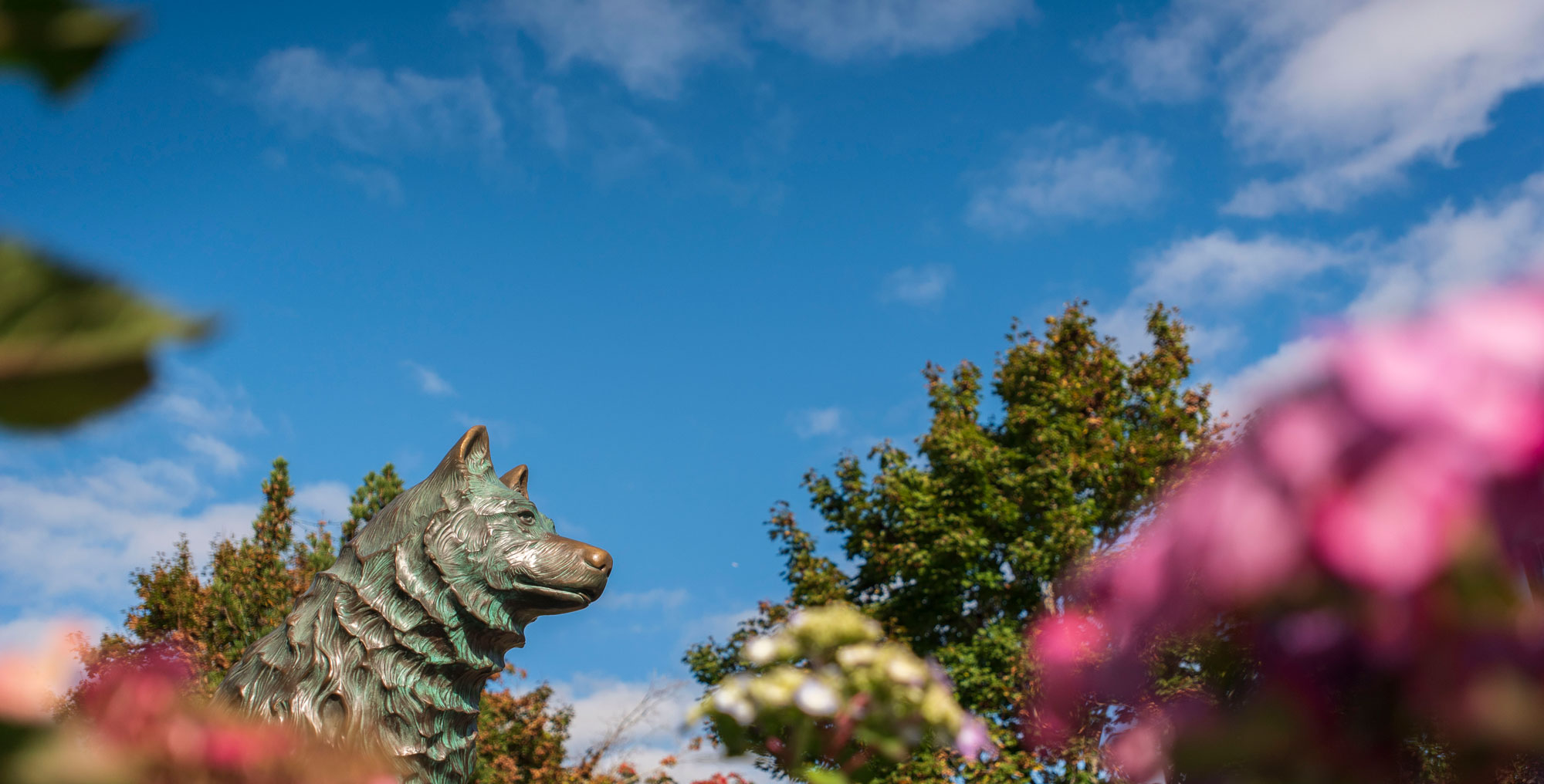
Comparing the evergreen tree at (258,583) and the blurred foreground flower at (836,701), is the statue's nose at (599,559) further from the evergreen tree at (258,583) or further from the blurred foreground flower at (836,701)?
the evergreen tree at (258,583)

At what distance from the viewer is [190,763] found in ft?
2.98

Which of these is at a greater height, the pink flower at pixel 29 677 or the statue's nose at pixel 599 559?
the statue's nose at pixel 599 559

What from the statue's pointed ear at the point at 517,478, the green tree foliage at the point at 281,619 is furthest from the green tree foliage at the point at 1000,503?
the statue's pointed ear at the point at 517,478

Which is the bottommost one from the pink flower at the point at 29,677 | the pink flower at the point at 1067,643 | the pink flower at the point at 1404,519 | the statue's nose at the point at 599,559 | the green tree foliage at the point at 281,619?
the pink flower at the point at 29,677

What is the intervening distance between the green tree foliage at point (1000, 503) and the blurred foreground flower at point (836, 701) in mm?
12054

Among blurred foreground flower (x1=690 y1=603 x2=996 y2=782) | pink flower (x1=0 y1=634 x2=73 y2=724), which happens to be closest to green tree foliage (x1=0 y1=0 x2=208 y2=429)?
pink flower (x1=0 y1=634 x2=73 y2=724)

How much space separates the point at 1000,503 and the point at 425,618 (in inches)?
480

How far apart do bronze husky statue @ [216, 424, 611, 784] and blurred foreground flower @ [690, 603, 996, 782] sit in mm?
2134

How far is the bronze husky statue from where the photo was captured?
12.6 ft

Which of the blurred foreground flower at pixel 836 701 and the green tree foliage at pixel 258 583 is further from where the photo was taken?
the green tree foliage at pixel 258 583

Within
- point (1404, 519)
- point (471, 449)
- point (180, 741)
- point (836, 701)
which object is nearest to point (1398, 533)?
point (1404, 519)

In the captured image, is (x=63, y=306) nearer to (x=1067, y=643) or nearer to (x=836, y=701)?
(x=1067, y=643)

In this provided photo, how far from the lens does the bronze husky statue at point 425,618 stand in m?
3.84

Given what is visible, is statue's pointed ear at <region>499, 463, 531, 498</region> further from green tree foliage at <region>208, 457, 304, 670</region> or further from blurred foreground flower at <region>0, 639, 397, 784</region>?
green tree foliage at <region>208, 457, 304, 670</region>
